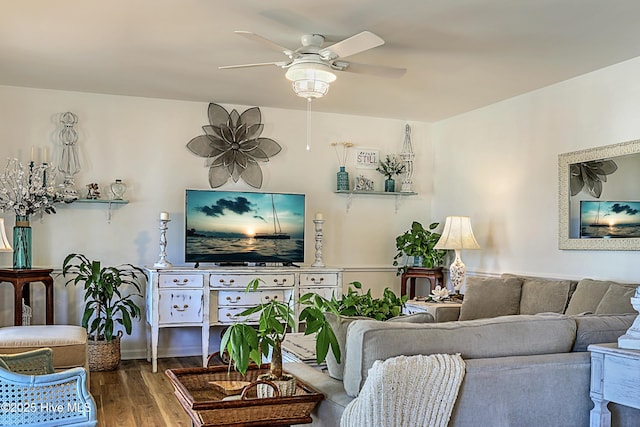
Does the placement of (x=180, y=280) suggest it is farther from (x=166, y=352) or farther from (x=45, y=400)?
(x=45, y=400)

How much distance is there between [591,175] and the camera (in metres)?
4.81

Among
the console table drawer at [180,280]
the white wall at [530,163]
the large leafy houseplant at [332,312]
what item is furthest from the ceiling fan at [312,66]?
the console table drawer at [180,280]

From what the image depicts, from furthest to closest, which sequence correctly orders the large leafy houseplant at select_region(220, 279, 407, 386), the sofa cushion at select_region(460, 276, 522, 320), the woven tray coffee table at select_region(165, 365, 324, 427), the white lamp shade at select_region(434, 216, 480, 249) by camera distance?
the white lamp shade at select_region(434, 216, 480, 249), the sofa cushion at select_region(460, 276, 522, 320), the large leafy houseplant at select_region(220, 279, 407, 386), the woven tray coffee table at select_region(165, 365, 324, 427)

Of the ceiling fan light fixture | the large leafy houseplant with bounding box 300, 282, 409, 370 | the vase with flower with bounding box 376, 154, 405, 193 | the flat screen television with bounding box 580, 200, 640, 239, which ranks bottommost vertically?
the large leafy houseplant with bounding box 300, 282, 409, 370

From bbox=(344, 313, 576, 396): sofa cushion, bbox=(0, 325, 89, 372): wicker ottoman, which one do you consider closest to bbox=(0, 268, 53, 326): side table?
bbox=(0, 325, 89, 372): wicker ottoman

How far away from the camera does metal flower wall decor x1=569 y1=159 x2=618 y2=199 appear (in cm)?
469

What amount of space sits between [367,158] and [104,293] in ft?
9.95

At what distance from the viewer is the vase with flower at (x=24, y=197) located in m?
5.24

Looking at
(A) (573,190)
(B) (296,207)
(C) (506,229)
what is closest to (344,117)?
(B) (296,207)

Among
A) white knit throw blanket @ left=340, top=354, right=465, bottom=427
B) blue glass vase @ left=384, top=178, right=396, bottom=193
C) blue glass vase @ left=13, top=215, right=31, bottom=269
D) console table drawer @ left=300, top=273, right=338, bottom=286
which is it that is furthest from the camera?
blue glass vase @ left=384, top=178, right=396, bottom=193

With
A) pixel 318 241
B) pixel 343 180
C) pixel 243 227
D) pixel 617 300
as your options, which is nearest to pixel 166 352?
pixel 243 227

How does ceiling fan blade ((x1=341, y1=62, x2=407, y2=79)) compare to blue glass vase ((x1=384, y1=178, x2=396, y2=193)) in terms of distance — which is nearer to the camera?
ceiling fan blade ((x1=341, y1=62, x2=407, y2=79))

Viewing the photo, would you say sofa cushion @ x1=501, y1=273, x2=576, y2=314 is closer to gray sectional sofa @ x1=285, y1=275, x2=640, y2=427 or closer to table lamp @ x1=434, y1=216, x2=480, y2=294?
table lamp @ x1=434, y1=216, x2=480, y2=294

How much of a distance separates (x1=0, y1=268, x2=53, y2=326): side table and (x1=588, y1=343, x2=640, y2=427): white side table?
4.30m
